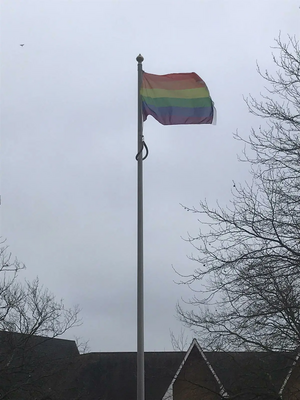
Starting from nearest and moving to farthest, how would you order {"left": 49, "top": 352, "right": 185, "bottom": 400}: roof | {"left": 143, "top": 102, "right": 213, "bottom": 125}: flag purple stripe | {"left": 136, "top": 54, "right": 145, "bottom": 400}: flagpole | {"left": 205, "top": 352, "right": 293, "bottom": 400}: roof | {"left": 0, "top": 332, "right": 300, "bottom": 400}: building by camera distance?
{"left": 136, "top": 54, "right": 145, "bottom": 400}: flagpole, {"left": 143, "top": 102, "right": 213, "bottom": 125}: flag purple stripe, {"left": 205, "top": 352, "right": 293, "bottom": 400}: roof, {"left": 0, "top": 332, "right": 300, "bottom": 400}: building, {"left": 49, "top": 352, "right": 185, "bottom": 400}: roof

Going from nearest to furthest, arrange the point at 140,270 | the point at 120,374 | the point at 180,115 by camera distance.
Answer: the point at 140,270, the point at 180,115, the point at 120,374

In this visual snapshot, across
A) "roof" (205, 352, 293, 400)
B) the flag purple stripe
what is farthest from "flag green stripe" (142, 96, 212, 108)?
"roof" (205, 352, 293, 400)

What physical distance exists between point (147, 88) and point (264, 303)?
15.6 ft

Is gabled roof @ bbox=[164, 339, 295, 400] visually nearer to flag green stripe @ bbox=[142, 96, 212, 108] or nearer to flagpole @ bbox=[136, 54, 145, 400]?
flagpole @ bbox=[136, 54, 145, 400]

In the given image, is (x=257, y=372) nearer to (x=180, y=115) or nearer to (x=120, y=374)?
(x=180, y=115)

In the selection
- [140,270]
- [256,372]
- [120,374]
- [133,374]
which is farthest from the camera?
[120,374]

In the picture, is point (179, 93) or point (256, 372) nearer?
point (179, 93)

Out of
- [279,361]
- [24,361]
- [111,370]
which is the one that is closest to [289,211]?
[279,361]

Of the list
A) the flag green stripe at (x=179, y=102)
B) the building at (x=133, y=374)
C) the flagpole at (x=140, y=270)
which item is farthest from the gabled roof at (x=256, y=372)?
the flag green stripe at (x=179, y=102)

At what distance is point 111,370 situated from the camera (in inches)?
1309

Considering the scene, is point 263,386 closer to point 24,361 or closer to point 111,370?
point 24,361

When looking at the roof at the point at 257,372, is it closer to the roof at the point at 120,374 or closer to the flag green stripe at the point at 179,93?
the flag green stripe at the point at 179,93

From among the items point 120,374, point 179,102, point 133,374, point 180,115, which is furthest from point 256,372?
point 120,374

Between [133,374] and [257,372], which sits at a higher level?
[133,374]
